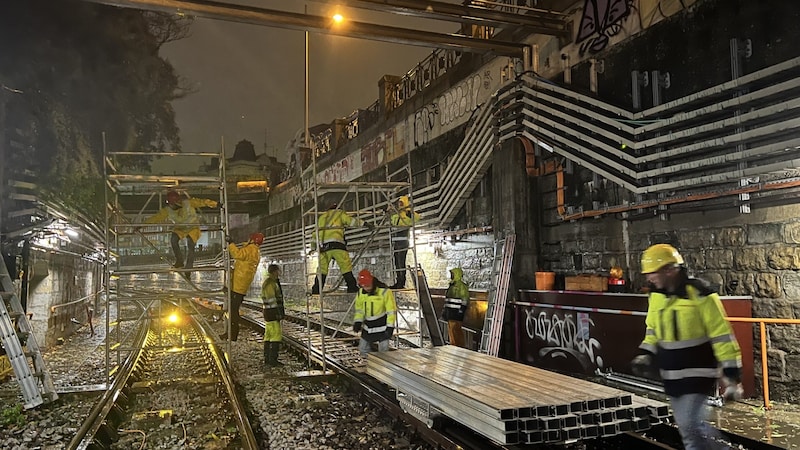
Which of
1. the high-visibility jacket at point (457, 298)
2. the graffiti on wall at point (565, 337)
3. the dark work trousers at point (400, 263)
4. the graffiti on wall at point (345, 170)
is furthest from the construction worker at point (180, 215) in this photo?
the graffiti on wall at point (345, 170)

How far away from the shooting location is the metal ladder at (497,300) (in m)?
9.63

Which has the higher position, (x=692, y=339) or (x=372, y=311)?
(x=692, y=339)

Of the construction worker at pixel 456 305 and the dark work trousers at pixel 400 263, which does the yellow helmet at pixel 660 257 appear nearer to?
the dark work trousers at pixel 400 263

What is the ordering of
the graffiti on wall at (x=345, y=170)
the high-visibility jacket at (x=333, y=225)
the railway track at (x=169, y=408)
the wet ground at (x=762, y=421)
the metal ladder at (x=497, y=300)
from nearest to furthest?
1. the wet ground at (x=762, y=421)
2. the railway track at (x=169, y=408)
3. the high-visibility jacket at (x=333, y=225)
4. the metal ladder at (x=497, y=300)
5. the graffiti on wall at (x=345, y=170)

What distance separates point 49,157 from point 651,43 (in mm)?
16517

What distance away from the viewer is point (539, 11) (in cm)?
950

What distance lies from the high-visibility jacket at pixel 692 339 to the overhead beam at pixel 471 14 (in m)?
6.51

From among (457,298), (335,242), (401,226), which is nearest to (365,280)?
(335,242)

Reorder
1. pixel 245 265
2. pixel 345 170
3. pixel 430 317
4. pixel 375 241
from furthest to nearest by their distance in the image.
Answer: pixel 345 170, pixel 375 241, pixel 430 317, pixel 245 265

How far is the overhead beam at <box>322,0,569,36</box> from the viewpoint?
8.66 m

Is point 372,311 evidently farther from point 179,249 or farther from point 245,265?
point 179,249

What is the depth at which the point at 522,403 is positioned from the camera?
4.28 meters

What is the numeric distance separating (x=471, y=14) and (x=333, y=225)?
4321 mm

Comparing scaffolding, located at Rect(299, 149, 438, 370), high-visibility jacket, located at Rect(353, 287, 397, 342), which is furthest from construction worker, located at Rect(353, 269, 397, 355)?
scaffolding, located at Rect(299, 149, 438, 370)
